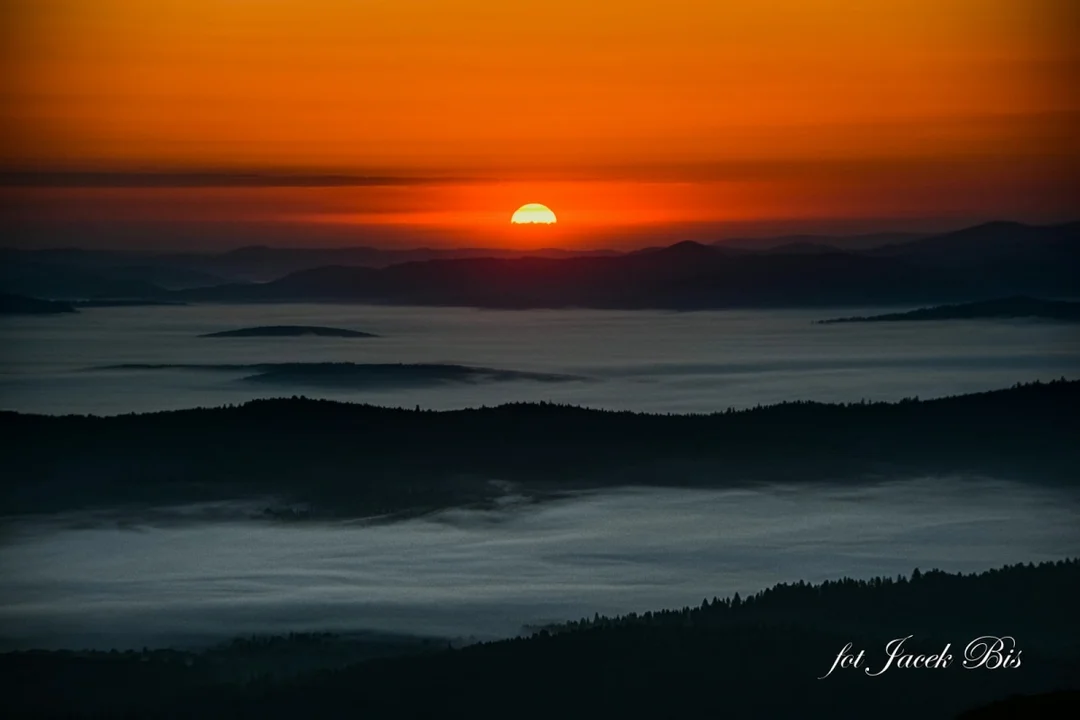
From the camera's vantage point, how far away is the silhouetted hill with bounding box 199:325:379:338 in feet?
94.8

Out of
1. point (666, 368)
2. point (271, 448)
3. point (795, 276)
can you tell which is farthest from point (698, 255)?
point (271, 448)

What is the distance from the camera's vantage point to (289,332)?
108ft

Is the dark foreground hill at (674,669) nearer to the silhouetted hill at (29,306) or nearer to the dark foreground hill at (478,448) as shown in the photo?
the silhouetted hill at (29,306)

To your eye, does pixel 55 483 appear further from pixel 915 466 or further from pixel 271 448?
pixel 915 466

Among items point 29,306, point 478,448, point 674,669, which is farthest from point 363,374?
point 674,669

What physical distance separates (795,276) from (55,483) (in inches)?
800

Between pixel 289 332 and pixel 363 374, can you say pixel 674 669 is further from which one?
pixel 363 374

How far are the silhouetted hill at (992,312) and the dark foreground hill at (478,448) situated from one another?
1811 mm

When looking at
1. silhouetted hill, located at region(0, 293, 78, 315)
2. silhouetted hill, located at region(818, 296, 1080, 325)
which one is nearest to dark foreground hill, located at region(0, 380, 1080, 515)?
silhouetted hill, located at region(818, 296, 1080, 325)

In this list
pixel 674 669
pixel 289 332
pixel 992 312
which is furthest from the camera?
pixel 289 332

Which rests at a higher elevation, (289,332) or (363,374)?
(289,332)

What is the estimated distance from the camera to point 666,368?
1278 inches

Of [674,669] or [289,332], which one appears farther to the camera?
[289,332]

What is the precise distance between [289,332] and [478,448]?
6794 millimetres
